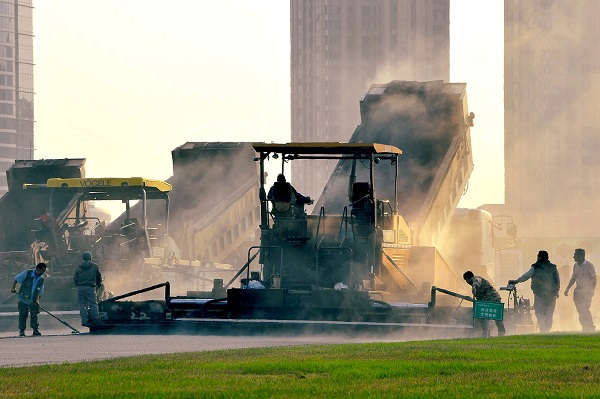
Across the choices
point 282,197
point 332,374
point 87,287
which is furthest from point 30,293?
point 332,374

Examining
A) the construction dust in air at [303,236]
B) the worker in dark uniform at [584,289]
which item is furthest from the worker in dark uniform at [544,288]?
the worker in dark uniform at [584,289]

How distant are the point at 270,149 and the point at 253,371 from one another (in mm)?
11751

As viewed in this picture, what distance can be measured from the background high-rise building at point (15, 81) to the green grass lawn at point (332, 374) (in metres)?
181

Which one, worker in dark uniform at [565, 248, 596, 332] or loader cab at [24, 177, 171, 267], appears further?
loader cab at [24, 177, 171, 267]

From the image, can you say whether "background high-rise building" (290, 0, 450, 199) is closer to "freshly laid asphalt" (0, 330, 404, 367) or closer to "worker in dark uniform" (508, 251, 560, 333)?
"worker in dark uniform" (508, 251, 560, 333)

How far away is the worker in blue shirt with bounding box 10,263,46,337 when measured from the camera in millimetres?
23719

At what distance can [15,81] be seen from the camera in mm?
196625

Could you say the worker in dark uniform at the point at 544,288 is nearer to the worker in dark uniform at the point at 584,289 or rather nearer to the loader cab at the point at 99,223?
the worker in dark uniform at the point at 584,289

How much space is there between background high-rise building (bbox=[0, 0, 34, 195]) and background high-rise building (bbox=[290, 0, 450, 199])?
40.4 metres

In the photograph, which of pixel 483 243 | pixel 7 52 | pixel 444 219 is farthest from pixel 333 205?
pixel 7 52

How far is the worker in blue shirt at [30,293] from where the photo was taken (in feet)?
77.8

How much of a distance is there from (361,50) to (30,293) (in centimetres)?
16947

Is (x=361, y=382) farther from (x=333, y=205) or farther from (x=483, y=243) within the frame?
(x=483, y=243)

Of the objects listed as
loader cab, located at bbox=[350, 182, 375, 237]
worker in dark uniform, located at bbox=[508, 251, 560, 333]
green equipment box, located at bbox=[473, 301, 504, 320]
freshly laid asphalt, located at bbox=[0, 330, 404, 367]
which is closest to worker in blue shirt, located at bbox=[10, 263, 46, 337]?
freshly laid asphalt, located at bbox=[0, 330, 404, 367]
